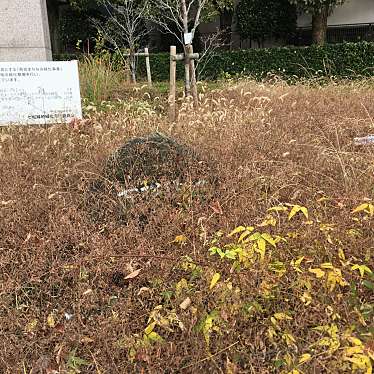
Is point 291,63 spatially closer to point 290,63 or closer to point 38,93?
point 290,63

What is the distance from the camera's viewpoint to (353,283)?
2029 millimetres

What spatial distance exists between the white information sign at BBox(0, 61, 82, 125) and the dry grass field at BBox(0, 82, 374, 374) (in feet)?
5.47

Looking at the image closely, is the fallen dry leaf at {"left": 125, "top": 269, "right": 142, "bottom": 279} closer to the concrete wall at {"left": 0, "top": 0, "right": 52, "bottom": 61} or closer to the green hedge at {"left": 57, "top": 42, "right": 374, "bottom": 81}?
the concrete wall at {"left": 0, "top": 0, "right": 52, "bottom": 61}

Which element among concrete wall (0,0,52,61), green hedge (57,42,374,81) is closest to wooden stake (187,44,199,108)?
concrete wall (0,0,52,61)

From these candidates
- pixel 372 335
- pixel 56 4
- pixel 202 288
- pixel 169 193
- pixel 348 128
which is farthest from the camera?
pixel 56 4

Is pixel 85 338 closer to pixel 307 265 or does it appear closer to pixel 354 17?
pixel 307 265

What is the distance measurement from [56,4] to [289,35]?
815 centimetres

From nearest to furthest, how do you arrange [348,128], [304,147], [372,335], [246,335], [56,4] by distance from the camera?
[372,335] → [246,335] → [304,147] → [348,128] → [56,4]

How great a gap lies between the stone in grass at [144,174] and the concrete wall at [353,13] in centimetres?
1333

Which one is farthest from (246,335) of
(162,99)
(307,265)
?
(162,99)

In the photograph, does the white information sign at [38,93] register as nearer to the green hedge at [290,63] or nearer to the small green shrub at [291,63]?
the green hedge at [290,63]

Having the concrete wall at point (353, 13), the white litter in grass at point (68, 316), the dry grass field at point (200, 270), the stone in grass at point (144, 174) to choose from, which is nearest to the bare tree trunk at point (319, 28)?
the concrete wall at point (353, 13)

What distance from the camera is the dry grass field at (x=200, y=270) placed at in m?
1.88

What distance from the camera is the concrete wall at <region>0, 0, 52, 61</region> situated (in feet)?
26.1
